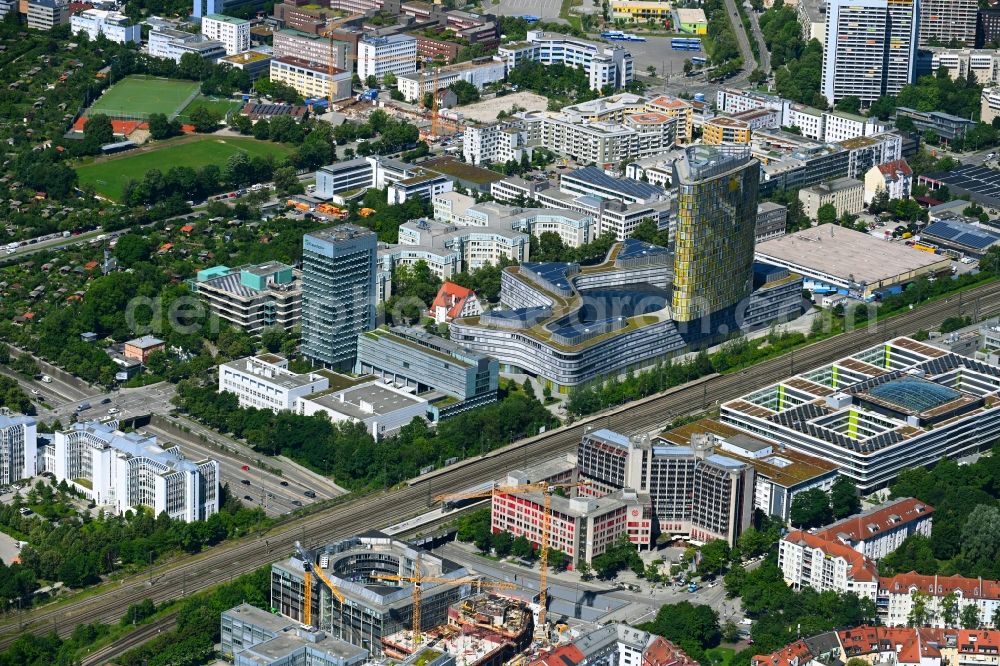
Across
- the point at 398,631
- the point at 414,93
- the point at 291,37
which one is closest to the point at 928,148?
the point at 414,93

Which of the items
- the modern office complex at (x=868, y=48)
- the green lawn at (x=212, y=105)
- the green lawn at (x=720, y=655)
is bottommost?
the green lawn at (x=720, y=655)

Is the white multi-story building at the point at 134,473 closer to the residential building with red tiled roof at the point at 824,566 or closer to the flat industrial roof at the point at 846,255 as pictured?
the residential building with red tiled roof at the point at 824,566

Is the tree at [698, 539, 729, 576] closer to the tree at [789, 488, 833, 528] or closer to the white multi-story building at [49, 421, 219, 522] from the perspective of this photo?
the tree at [789, 488, 833, 528]

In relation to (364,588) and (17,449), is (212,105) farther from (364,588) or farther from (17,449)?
(364,588)

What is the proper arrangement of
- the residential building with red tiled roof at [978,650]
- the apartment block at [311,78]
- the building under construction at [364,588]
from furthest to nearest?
the apartment block at [311,78] → the residential building with red tiled roof at [978,650] → the building under construction at [364,588]

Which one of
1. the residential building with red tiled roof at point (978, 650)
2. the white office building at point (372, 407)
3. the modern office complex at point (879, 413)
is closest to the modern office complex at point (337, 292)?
the white office building at point (372, 407)

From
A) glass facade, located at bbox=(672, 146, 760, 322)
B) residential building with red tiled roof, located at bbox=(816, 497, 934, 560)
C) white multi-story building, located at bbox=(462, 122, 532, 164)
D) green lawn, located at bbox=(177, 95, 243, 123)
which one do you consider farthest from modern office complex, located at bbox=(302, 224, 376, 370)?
Answer: green lawn, located at bbox=(177, 95, 243, 123)
